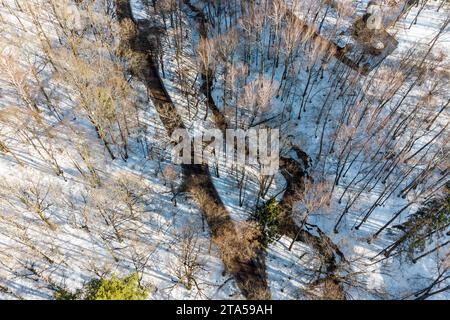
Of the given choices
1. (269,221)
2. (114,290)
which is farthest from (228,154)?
(114,290)

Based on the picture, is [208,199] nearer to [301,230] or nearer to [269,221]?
[269,221]

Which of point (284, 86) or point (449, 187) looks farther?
point (284, 86)

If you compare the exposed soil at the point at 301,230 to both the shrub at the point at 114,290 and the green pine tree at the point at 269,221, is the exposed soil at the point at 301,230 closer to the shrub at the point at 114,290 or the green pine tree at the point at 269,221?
the green pine tree at the point at 269,221

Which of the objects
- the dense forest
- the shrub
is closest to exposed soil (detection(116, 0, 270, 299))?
the dense forest

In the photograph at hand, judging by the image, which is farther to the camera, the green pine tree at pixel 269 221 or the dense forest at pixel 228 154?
the green pine tree at pixel 269 221

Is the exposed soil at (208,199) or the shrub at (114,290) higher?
the exposed soil at (208,199)

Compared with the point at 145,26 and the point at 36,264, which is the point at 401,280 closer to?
the point at 36,264

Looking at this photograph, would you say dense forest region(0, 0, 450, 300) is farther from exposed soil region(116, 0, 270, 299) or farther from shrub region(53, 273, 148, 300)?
shrub region(53, 273, 148, 300)

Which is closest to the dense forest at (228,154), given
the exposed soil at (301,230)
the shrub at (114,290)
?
the exposed soil at (301,230)

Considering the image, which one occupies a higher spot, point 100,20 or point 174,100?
point 100,20

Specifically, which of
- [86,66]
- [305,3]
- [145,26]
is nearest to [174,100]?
[86,66]

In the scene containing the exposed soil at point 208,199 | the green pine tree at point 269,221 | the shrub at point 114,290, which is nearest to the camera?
the shrub at point 114,290
